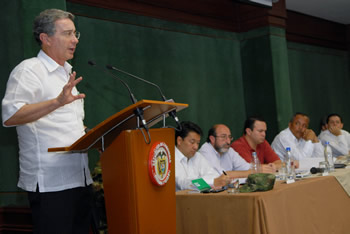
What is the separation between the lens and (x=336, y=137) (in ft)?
21.0

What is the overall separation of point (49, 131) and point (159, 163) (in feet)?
1.64

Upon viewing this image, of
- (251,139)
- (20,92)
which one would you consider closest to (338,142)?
(251,139)

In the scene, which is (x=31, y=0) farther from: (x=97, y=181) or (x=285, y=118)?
(x=285, y=118)

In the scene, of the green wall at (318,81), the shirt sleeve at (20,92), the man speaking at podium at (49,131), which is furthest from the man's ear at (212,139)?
the green wall at (318,81)

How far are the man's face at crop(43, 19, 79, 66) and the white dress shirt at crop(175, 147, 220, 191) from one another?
148 centimetres

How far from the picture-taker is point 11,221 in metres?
3.18

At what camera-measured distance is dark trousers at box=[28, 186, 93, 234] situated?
5.99ft

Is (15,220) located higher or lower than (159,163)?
lower

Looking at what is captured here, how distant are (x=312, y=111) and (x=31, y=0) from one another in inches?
222

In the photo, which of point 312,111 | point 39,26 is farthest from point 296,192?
point 312,111

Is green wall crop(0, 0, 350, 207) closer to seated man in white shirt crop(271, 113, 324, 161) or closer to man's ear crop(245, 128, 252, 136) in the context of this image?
seated man in white shirt crop(271, 113, 324, 161)

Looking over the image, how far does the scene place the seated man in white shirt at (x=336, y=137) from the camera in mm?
6176

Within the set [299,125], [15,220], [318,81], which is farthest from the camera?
[318,81]

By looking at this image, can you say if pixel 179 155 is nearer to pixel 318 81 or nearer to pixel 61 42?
pixel 61 42
